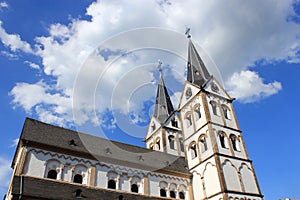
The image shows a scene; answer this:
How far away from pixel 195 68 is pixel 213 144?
→ 13740 mm

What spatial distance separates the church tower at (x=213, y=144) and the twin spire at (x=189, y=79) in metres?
0.17

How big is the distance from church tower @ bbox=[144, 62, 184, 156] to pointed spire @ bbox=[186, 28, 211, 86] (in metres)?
7.79

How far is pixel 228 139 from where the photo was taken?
27875 millimetres

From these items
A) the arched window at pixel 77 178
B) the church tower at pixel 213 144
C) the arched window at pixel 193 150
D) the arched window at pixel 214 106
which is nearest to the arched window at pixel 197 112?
the church tower at pixel 213 144

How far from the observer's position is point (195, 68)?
3634 cm

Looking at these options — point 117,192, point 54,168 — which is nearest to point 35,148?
point 54,168

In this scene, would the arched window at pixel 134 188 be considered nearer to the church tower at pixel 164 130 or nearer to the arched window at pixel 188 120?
the arched window at pixel 188 120

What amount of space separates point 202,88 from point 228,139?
22.6 feet

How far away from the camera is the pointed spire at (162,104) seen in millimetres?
42850

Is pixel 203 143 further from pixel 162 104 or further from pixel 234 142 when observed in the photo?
pixel 162 104

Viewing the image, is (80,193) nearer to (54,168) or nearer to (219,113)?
(54,168)

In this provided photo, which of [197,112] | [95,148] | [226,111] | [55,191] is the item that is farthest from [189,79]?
[55,191]

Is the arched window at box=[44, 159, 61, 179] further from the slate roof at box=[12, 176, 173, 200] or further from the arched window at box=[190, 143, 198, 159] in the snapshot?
the arched window at box=[190, 143, 198, 159]

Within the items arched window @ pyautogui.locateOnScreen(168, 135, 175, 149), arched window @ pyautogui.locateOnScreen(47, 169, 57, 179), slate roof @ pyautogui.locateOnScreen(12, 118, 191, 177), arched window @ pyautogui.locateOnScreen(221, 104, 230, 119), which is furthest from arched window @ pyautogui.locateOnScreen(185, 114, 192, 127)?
arched window @ pyautogui.locateOnScreen(47, 169, 57, 179)
